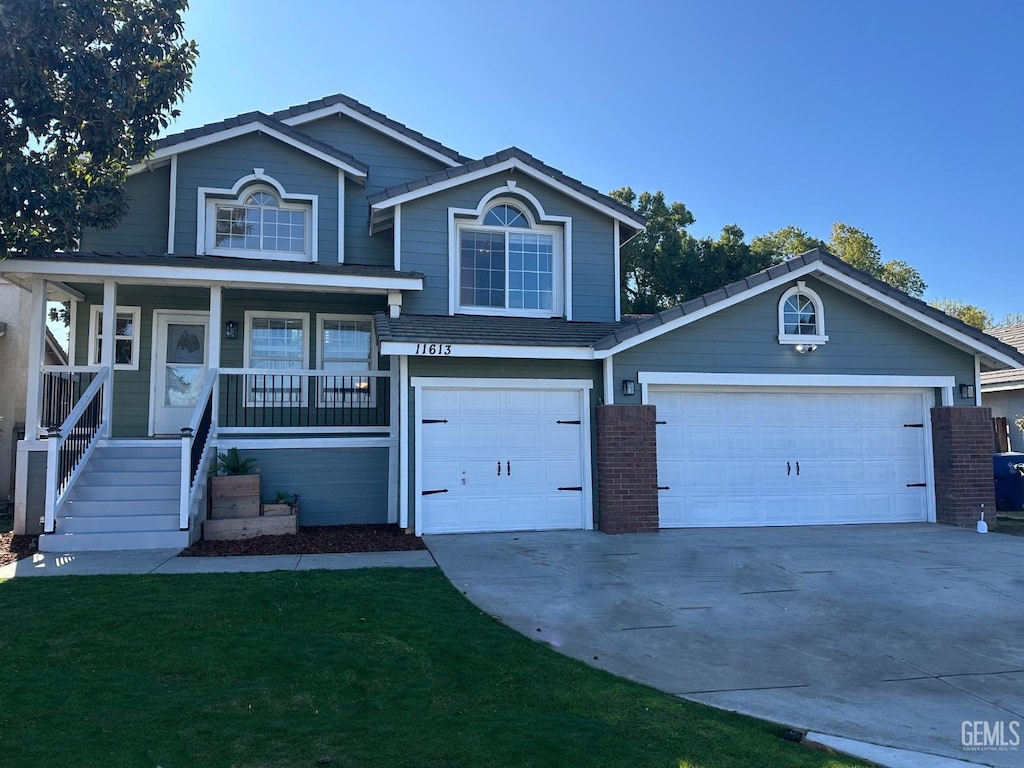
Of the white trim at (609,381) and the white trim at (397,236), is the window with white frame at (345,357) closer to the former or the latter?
the white trim at (397,236)

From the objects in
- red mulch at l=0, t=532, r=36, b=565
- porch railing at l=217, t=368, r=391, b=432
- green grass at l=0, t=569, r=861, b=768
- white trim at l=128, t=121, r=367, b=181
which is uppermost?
white trim at l=128, t=121, r=367, b=181

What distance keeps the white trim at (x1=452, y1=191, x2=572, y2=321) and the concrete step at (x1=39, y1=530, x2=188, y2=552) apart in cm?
551

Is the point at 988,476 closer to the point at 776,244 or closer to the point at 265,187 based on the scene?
the point at 265,187

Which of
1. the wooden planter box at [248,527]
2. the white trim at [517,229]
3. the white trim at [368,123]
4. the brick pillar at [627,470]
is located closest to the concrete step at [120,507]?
the wooden planter box at [248,527]

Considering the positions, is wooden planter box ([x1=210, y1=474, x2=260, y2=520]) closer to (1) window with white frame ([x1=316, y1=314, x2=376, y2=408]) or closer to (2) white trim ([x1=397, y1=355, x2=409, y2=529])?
(2) white trim ([x1=397, y1=355, x2=409, y2=529])

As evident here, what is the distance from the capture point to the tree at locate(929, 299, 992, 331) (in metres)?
42.9

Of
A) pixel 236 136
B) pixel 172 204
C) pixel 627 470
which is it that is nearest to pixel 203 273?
pixel 172 204

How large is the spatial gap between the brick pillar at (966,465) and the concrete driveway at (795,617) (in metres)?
1.16

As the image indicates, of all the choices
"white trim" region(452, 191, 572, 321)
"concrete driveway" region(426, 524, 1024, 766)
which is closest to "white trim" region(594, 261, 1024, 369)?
"white trim" region(452, 191, 572, 321)

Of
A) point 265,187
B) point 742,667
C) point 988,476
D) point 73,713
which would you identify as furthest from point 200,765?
point 988,476

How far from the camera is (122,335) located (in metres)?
12.0

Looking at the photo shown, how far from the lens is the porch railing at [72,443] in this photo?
8.58 m

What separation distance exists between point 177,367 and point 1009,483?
16.9 m

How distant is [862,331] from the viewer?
11617 millimetres
